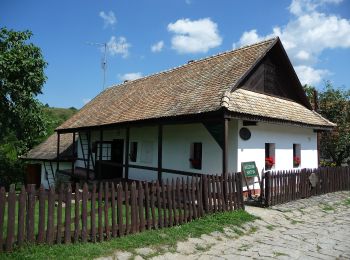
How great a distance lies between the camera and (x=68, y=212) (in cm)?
621

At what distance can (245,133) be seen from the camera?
12023 mm

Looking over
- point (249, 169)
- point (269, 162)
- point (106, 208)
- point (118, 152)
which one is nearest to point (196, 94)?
point (249, 169)

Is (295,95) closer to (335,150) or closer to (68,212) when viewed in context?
(335,150)

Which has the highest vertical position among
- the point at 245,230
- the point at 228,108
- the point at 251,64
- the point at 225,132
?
the point at 251,64

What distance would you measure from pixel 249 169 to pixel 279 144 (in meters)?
2.48

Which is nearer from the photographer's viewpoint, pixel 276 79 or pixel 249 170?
pixel 249 170

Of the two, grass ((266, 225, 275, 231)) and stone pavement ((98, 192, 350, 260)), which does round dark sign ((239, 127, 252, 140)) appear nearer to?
stone pavement ((98, 192, 350, 260))

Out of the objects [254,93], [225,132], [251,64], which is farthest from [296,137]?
[225,132]

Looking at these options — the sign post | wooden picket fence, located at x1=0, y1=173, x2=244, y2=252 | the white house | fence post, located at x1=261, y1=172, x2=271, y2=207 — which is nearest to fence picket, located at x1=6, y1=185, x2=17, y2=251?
wooden picket fence, located at x1=0, y1=173, x2=244, y2=252

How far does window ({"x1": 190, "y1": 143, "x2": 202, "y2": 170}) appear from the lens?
1306 cm

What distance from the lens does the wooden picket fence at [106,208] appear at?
5809 mm

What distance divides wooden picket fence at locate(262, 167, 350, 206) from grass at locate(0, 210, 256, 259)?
1847 millimetres

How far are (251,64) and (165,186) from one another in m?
6.12

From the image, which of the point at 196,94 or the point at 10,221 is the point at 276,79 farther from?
the point at 10,221
